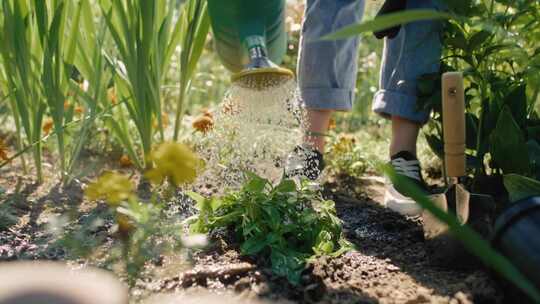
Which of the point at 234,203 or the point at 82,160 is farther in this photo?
the point at 82,160

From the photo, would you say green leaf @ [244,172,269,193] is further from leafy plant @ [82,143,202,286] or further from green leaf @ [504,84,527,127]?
green leaf @ [504,84,527,127]

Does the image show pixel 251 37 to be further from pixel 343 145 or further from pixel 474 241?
pixel 474 241

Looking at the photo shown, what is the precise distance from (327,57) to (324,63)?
0.02 meters

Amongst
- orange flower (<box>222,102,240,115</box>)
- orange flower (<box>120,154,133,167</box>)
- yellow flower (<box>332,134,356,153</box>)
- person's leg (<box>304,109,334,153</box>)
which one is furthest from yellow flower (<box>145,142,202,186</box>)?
yellow flower (<box>332,134,356,153</box>)

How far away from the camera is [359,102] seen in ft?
12.2

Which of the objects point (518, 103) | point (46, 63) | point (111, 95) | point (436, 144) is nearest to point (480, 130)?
point (518, 103)

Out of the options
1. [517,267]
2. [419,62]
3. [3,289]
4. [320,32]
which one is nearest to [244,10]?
[320,32]

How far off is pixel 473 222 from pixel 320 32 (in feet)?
3.07

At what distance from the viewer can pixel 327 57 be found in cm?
214

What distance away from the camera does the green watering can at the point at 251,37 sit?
1.69 m

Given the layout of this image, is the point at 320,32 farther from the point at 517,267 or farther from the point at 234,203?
the point at 517,267

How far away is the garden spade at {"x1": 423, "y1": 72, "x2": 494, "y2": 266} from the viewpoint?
1369 mm

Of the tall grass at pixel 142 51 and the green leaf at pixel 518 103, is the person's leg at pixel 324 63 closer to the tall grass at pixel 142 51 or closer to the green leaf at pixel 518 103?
the tall grass at pixel 142 51

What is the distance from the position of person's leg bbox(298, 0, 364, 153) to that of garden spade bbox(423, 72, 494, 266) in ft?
2.26
